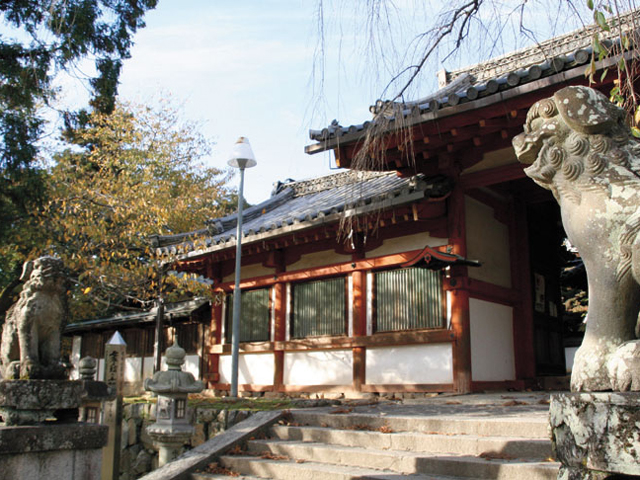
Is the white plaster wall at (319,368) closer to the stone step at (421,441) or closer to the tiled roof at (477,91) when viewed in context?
the stone step at (421,441)

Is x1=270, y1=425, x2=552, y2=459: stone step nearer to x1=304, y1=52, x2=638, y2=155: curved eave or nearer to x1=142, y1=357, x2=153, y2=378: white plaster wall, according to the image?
x1=304, y1=52, x2=638, y2=155: curved eave

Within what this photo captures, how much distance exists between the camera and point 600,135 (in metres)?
2.41

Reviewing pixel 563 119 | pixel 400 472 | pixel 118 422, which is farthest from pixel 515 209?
pixel 563 119

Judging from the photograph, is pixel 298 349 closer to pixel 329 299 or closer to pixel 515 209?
pixel 329 299

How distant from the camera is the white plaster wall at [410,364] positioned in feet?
30.1

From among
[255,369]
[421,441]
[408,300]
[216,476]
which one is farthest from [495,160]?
[255,369]

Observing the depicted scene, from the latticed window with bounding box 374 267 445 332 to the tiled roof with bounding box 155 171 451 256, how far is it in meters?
1.48

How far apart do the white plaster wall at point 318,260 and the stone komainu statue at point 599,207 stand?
27.6ft

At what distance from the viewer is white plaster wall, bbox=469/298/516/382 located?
9.25m

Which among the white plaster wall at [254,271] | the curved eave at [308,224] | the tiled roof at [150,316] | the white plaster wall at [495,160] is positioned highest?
the white plaster wall at [495,160]

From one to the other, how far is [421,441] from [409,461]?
0.43m

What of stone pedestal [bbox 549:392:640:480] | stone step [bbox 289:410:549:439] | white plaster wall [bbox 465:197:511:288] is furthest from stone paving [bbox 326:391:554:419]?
stone pedestal [bbox 549:392:640:480]

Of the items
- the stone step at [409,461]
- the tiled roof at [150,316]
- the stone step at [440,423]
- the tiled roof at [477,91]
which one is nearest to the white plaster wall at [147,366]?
the tiled roof at [150,316]

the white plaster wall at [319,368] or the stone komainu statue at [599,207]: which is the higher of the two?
the stone komainu statue at [599,207]
